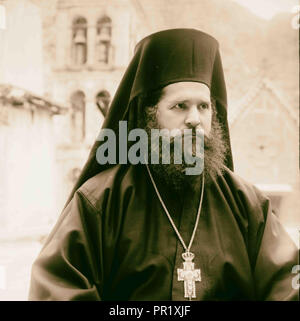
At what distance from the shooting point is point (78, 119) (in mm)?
3512

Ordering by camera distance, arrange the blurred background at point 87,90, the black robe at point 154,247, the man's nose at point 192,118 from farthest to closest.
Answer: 1. the blurred background at point 87,90
2. the man's nose at point 192,118
3. the black robe at point 154,247

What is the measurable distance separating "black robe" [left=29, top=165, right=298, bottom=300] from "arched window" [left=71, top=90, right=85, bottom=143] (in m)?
1.70

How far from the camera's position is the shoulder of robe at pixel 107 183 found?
1.69 metres

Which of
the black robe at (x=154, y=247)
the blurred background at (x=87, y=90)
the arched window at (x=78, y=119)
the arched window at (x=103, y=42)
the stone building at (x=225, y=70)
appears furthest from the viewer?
the arched window at (x=78, y=119)

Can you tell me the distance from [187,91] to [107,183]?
53 centimetres

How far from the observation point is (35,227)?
2.72 meters

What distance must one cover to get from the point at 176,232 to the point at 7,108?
1669mm

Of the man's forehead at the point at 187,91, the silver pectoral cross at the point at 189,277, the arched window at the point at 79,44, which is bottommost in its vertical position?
the silver pectoral cross at the point at 189,277

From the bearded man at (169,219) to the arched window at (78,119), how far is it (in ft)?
5.34

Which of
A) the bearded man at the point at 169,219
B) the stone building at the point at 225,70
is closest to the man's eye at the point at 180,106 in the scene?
the bearded man at the point at 169,219

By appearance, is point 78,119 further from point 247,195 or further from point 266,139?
point 247,195

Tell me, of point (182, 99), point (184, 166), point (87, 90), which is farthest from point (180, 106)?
point (87, 90)

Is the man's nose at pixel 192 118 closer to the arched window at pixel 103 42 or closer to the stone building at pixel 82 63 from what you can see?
the stone building at pixel 82 63
